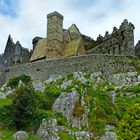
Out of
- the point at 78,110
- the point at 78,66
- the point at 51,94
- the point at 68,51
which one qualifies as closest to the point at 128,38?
the point at 78,66

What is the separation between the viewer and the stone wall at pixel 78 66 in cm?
7175

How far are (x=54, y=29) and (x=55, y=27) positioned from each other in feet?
1.23

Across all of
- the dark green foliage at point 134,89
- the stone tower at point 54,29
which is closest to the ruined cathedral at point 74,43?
the stone tower at point 54,29

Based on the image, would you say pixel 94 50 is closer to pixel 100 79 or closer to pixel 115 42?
pixel 115 42

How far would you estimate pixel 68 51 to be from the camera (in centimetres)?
8250

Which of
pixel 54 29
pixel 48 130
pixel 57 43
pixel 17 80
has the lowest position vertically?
pixel 48 130

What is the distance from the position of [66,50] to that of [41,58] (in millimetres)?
4282

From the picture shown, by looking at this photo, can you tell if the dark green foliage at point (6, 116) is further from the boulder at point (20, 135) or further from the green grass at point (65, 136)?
the green grass at point (65, 136)

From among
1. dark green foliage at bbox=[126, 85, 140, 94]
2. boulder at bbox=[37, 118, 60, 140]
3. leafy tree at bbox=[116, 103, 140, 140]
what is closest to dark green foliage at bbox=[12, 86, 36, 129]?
boulder at bbox=[37, 118, 60, 140]

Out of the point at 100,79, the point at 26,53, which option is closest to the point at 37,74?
the point at 100,79

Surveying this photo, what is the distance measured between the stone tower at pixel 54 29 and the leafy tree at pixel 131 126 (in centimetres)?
3732

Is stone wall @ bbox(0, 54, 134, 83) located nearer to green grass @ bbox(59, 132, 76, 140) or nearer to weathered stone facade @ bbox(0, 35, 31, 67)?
weathered stone facade @ bbox(0, 35, 31, 67)

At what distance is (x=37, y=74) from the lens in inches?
3019

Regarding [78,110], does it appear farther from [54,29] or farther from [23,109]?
[54,29]
